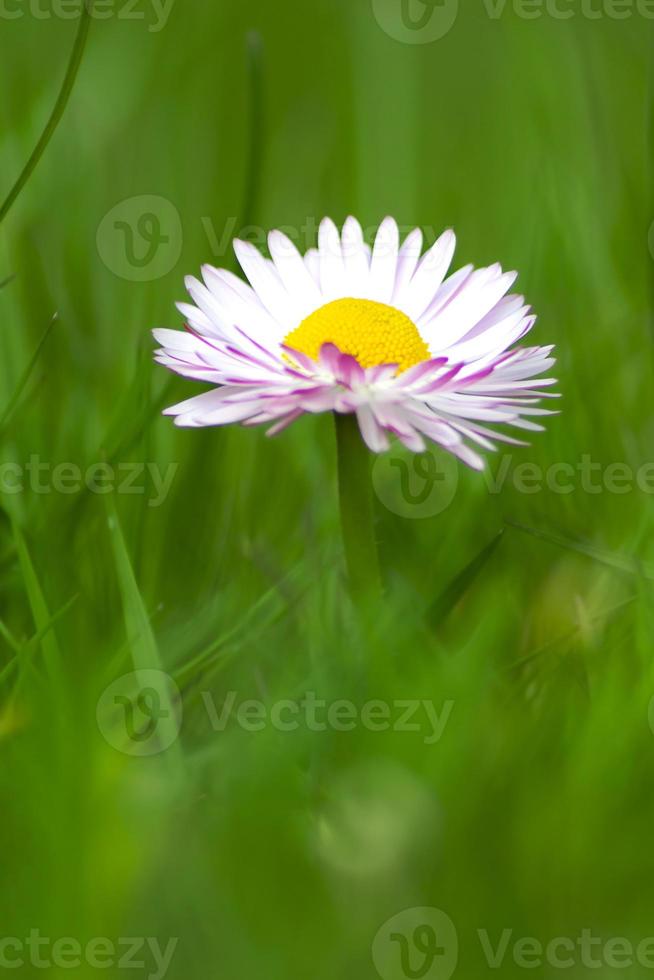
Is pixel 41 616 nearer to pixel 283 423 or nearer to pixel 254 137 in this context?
pixel 283 423

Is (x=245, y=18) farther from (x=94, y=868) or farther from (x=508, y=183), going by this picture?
(x=94, y=868)

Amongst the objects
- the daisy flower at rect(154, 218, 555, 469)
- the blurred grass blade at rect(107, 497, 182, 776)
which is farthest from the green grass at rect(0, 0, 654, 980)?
the daisy flower at rect(154, 218, 555, 469)

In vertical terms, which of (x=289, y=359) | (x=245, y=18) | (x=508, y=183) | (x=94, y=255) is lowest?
(x=289, y=359)

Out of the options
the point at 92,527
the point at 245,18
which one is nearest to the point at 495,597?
the point at 92,527

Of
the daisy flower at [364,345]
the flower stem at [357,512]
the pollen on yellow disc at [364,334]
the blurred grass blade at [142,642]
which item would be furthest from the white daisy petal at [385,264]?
the blurred grass blade at [142,642]

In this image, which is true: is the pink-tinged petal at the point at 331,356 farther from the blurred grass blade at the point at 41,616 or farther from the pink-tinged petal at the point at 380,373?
the blurred grass blade at the point at 41,616

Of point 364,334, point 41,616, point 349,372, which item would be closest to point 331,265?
point 364,334
